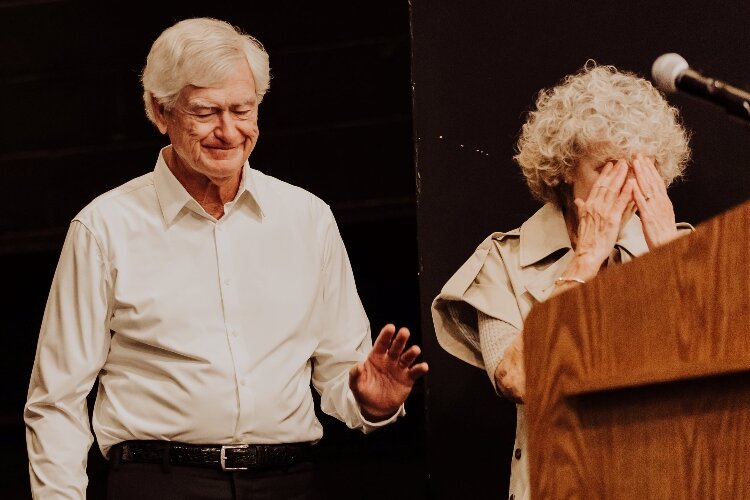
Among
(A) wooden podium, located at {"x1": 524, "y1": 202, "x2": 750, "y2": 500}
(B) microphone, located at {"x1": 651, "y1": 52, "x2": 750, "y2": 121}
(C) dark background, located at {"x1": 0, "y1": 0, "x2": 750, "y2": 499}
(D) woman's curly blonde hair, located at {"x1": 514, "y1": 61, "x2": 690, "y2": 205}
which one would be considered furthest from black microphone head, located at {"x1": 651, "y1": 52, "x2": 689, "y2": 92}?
(C) dark background, located at {"x1": 0, "y1": 0, "x2": 750, "y2": 499}

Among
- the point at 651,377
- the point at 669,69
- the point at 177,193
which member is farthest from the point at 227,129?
the point at 651,377

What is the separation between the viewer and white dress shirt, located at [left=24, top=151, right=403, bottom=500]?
2330 millimetres

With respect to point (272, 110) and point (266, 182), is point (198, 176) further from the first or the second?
point (272, 110)

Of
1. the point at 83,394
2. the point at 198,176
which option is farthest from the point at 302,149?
the point at 83,394

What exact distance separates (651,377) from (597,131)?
1091mm

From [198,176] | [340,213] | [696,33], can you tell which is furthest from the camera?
[340,213]

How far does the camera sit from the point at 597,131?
2.50 metres

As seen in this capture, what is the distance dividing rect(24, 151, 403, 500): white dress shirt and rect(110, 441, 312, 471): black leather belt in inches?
0.7

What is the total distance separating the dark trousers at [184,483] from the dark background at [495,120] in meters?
0.56

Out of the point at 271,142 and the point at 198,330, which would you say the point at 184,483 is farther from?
the point at 271,142

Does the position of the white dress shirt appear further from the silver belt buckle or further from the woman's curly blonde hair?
the woman's curly blonde hair

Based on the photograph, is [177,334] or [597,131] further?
[597,131]

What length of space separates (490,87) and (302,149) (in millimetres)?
834

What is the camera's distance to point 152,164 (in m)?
3.59
